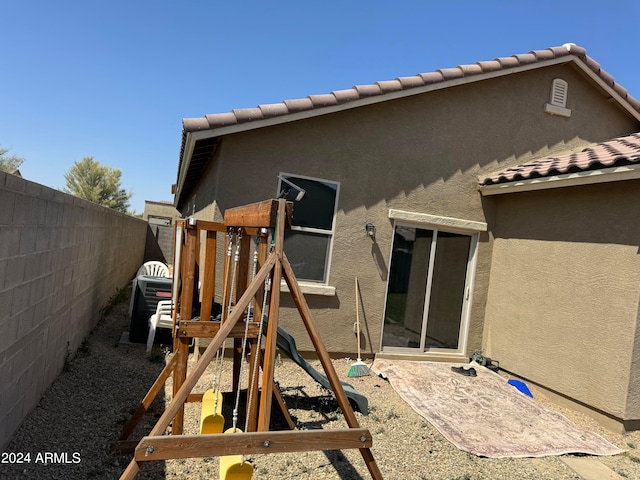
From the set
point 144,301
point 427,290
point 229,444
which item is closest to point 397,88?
point 427,290

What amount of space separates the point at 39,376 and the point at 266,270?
9.16ft

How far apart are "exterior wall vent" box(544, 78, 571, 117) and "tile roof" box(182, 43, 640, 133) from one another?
1.46 feet

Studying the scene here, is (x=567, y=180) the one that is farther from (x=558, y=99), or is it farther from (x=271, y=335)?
(x=271, y=335)

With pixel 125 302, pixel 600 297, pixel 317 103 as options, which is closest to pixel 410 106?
pixel 317 103

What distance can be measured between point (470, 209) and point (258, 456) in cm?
520

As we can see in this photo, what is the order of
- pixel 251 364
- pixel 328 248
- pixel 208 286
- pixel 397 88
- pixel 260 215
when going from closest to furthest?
pixel 260 215
pixel 251 364
pixel 208 286
pixel 397 88
pixel 328 248

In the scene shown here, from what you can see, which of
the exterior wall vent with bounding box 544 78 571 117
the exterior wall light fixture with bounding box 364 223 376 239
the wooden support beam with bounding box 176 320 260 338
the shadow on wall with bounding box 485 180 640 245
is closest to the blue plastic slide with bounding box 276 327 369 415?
the wooden support beam with bounding box 176 320 260 338

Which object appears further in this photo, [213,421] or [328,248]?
[328,248]

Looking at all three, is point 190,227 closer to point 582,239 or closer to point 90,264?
point 90,264

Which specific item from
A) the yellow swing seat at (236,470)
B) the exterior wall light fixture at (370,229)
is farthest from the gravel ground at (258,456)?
the exterior wall light fixture at (370,229)


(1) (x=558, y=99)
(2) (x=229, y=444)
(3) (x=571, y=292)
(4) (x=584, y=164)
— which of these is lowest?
(2) (x=229, y=444)

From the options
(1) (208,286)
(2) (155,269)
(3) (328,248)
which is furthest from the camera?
(2) (155,269)

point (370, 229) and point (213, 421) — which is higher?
point (370, 229)

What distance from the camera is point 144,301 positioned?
6914 millimetres
